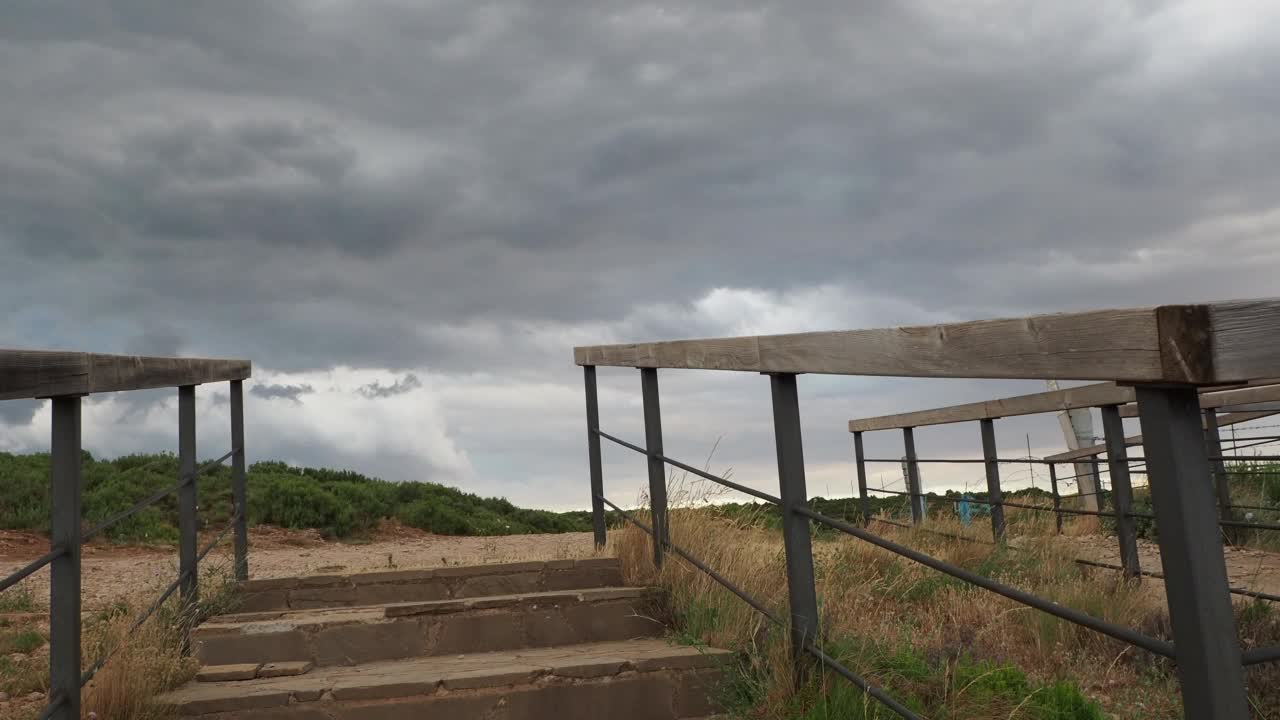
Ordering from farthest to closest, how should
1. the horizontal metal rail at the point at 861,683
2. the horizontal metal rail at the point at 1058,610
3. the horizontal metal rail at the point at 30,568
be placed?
1. the horizontal metal rail at the point at 30,568
2. the horizontal metal rail at the point at 861,683
3. the horizontal metal rail at the point at 1058,610

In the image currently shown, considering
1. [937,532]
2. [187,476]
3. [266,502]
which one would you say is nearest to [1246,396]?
[937,532]

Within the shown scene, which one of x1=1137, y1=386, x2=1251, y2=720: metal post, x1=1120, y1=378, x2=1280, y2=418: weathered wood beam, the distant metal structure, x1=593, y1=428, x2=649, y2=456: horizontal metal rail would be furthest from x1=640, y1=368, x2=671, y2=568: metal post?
the distant metal structure

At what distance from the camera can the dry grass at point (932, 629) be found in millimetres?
3396

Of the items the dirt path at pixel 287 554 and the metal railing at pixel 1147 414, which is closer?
the metal railing at pixel 1147 414

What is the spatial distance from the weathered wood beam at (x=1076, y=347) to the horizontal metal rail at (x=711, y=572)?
0.85 meters

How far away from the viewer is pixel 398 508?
43.4ft

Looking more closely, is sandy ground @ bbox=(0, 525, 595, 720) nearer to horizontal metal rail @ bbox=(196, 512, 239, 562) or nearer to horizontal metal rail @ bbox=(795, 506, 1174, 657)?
horizontal metal rail @ bbox=(196, 512, 239, 562)

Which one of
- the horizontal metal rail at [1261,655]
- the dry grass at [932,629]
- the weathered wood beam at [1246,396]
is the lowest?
the dry grass at [932,629]

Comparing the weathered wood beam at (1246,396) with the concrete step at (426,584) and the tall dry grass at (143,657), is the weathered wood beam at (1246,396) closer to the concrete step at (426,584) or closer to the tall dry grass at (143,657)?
the concrete step at (426,584)

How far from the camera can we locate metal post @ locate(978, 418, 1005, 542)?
306 inches

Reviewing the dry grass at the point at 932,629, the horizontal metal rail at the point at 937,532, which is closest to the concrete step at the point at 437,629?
the dry grass at the point at 932,629

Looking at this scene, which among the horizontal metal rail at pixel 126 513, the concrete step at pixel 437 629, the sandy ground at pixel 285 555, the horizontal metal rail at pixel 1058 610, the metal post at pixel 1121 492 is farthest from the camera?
the sandy ground at pixel 285 555

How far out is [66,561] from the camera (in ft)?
10.0

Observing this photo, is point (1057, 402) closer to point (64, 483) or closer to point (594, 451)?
point (594, 451)
